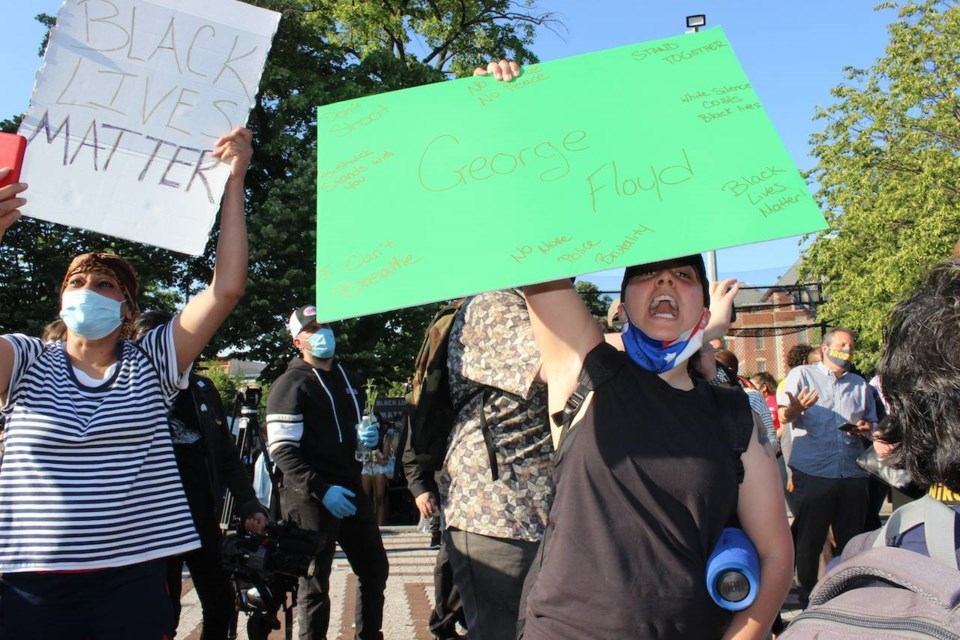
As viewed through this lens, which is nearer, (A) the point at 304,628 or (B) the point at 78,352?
(B) the point at 78,352

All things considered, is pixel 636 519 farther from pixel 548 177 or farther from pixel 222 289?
pixel 222 289

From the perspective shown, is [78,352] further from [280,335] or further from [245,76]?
[280,335]

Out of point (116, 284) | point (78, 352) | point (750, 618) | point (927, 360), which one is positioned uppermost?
point (116, 284)

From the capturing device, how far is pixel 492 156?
2.41m

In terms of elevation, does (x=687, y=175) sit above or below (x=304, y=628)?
above

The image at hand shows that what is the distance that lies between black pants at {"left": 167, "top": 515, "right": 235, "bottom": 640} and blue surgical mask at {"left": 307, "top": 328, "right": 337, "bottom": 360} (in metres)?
1.25

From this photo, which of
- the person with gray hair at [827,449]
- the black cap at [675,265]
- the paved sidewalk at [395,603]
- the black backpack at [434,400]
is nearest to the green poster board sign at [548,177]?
the black cap at [675,265]

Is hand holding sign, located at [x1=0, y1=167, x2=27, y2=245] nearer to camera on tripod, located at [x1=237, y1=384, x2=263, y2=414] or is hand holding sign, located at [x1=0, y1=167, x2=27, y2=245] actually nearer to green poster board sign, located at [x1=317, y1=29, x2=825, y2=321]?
green poster board sign, located at [x1=317, y1=29, x2=825, y2=321]

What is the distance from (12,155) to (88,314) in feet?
2.45

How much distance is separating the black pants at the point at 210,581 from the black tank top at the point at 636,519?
9.59ft

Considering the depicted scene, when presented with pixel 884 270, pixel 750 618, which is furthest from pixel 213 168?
pixel 884 270

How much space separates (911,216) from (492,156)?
82.0ft

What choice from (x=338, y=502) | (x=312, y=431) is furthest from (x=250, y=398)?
(x=338, y=502)

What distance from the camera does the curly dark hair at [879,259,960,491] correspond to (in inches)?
53.6
